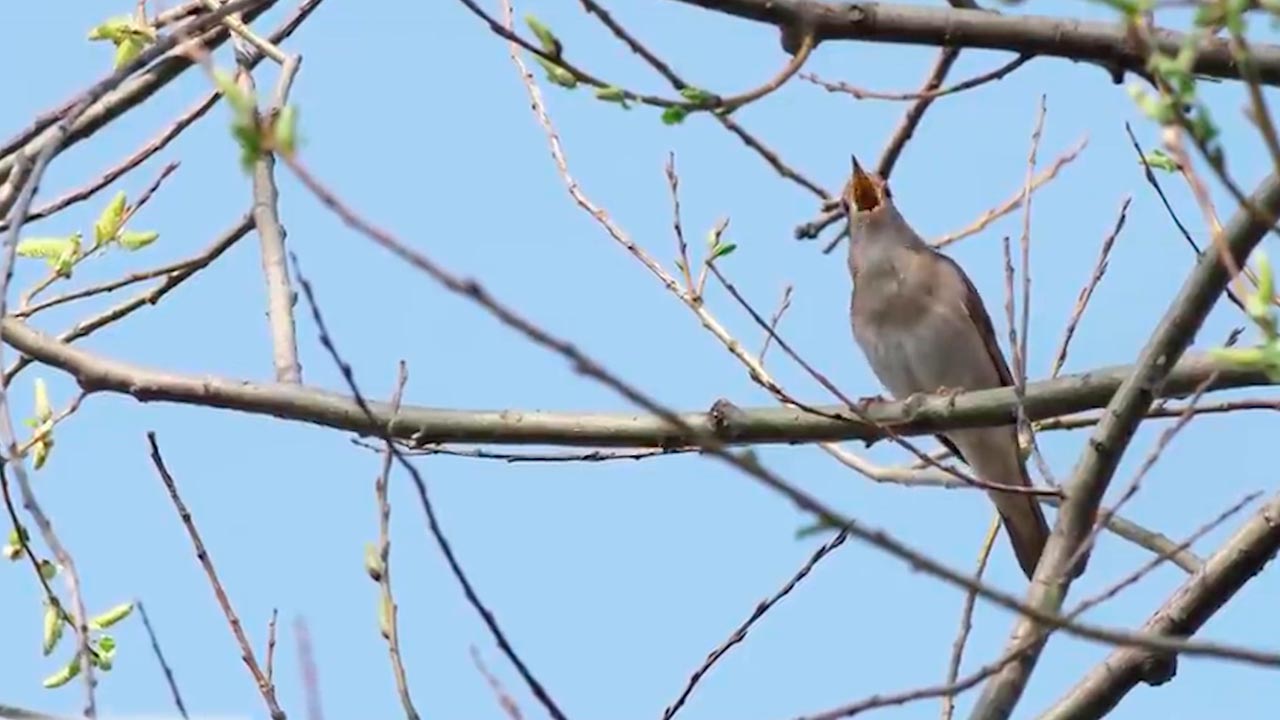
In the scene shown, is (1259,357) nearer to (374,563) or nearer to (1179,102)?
(1179,102)

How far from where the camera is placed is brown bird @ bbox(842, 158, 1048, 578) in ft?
21.8

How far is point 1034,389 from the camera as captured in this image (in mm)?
3844

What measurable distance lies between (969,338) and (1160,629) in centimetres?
311

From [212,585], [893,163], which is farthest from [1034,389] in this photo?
[212,585]

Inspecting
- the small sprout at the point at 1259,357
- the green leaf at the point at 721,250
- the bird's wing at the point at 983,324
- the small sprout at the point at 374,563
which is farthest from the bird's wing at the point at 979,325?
the small sprout at the point at 1259,357

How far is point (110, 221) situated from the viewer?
443cm

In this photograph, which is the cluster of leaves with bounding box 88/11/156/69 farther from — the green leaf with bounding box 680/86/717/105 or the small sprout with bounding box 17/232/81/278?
the green leaf with bounding box 680/86/717/105

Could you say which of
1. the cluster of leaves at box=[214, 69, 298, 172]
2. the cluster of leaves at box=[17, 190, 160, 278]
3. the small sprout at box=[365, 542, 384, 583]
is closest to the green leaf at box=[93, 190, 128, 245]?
the cluster of leaves at box=[17, 190, 160, 278]

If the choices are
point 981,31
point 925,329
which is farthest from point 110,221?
point 925,329

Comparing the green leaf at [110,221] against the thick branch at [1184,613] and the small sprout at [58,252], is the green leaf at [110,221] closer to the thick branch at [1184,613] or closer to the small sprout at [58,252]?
the small sprout at [58,252]

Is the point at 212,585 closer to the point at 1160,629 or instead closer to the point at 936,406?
the point at 936,406

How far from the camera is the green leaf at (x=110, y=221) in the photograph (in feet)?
14.5

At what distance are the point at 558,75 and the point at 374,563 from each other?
940mm

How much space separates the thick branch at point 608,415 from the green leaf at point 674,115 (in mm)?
766
